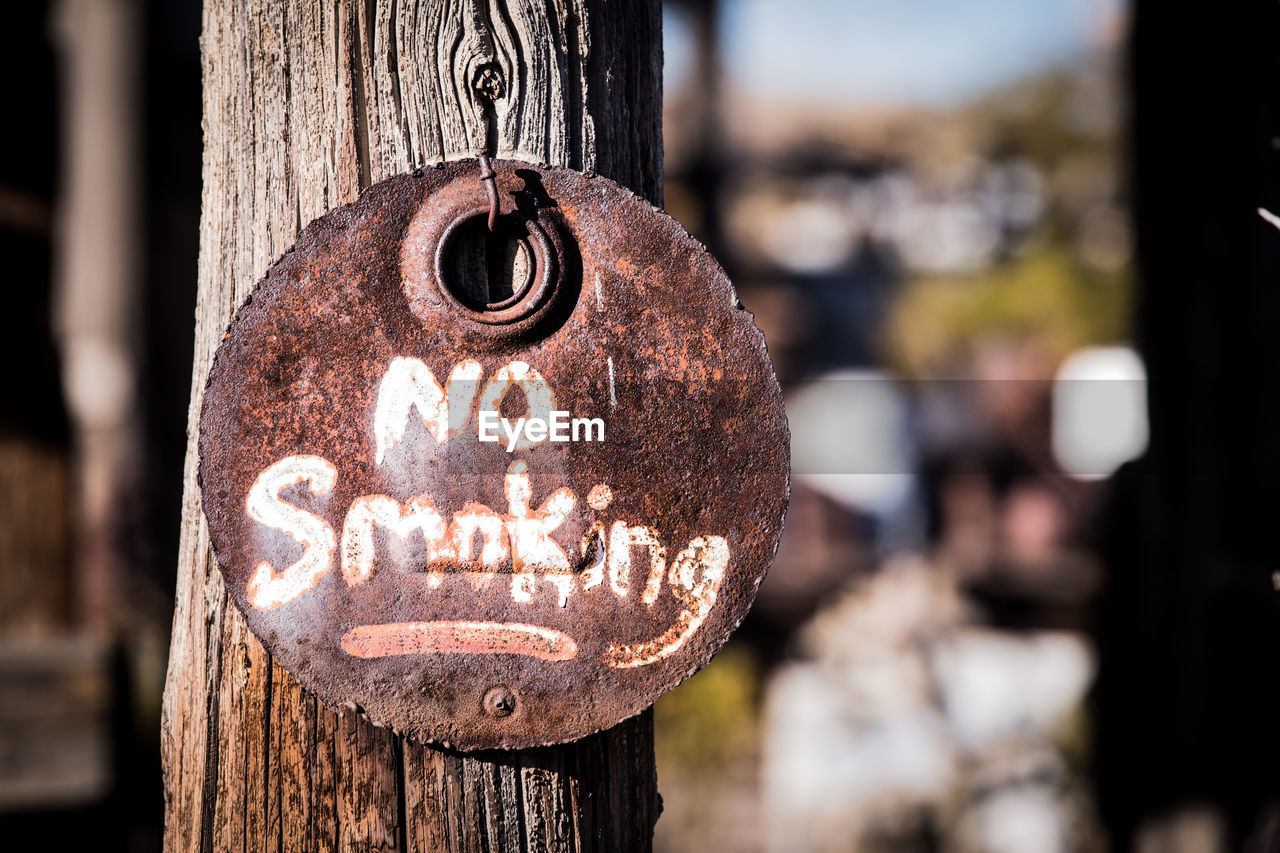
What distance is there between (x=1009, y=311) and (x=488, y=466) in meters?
6.80

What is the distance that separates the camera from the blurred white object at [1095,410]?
Answer: 243 inches

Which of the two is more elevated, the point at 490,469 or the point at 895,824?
the point at 490,469

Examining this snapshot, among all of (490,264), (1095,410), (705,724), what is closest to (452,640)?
(490,264)

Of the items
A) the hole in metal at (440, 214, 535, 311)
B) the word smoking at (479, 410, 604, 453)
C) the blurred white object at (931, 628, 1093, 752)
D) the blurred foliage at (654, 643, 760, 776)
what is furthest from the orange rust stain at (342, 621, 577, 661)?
the blurred white object at (931, 628, 1093, 752)

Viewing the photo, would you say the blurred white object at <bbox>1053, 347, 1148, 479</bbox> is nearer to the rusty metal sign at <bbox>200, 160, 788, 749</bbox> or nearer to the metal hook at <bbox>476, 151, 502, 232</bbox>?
the rusty metal sign at <bbox>200, 160, 788, 749</bbox>

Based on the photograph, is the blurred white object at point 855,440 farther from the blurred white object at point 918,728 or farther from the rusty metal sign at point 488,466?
the rusty metal sign at point 488,466

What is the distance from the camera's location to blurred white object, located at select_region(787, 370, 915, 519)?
6.14 metres

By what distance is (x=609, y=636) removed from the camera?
831mm

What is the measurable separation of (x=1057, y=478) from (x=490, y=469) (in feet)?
18.3

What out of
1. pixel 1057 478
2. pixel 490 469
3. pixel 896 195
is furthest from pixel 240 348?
pixel 896 195

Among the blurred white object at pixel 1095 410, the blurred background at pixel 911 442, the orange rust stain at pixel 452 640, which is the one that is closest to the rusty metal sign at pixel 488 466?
the orange rust stain at pixel 452 640

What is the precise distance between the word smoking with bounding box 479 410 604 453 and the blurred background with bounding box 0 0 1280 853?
104 centimetres

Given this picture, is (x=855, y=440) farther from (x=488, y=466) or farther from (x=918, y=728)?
(x=488, y=466)

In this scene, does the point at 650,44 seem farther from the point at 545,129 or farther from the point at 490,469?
the point at 490,469
